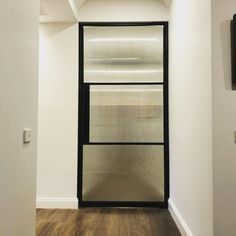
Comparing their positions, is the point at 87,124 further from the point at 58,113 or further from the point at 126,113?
the point at 126,113

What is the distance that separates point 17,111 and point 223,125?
145 centimetres

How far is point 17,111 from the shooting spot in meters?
1.85

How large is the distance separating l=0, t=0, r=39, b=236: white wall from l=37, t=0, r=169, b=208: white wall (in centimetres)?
163

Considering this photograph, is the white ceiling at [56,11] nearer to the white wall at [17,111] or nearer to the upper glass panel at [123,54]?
the upper glass panel at [123,54]

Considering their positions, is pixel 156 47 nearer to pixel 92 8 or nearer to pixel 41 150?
pixel 92 8

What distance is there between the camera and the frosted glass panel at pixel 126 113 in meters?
3.93

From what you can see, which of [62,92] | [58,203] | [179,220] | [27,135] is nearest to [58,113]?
[62,92]

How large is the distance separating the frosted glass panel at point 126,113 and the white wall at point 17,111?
1732 millimetres

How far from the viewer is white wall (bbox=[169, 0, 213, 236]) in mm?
2002

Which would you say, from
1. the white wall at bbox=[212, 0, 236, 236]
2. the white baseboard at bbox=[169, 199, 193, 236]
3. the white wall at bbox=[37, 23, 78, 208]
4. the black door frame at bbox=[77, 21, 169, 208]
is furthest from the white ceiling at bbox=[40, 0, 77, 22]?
the white baseboard at bbox=[169, 199, 193, 236]

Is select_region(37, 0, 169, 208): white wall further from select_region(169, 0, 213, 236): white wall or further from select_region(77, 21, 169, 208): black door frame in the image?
select_region(169, 0, 213, 236): white wall

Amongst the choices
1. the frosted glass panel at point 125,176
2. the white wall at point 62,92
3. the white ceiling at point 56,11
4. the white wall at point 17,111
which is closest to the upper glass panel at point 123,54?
the white wall at point 62,92

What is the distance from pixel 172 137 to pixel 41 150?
1894 millimetres

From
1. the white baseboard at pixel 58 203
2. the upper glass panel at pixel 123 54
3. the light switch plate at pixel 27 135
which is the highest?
the upper glass panel at pixel 123 54
